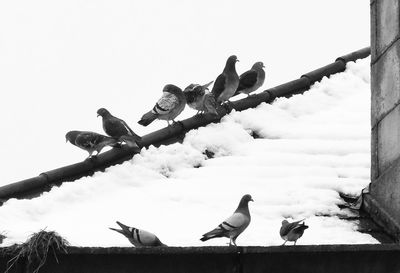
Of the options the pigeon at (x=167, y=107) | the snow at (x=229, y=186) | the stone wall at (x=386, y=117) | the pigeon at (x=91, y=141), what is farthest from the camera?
the pigeon at (x=167, y=107)

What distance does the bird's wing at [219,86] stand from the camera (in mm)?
14723

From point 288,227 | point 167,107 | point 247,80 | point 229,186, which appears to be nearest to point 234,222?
point 288,227

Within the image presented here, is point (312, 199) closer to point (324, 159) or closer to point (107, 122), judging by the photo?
point (324, 159)

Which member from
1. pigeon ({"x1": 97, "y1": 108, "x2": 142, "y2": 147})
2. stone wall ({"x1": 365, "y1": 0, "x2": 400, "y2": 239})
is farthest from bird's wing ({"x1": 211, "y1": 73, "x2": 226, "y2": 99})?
stone wall ({"x1": 365, "y1": 0, "x2": 400, "y2": 239})

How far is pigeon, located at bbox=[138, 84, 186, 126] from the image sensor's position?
14.4m

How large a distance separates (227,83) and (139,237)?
23.0 feet

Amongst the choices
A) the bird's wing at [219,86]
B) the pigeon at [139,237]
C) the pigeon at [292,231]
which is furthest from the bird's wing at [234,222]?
the bird's wing at [219,86]

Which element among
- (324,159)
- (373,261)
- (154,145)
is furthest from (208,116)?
(373,261)

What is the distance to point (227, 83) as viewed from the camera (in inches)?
618

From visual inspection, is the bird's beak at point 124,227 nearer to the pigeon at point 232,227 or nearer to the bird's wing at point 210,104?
the pigeon at point 232,227

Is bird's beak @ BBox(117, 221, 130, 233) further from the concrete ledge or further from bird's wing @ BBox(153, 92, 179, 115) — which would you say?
bird's wing @ BBox(153, 92, 179, 115)

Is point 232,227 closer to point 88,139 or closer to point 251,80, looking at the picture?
point 88,139

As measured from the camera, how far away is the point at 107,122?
1391cm

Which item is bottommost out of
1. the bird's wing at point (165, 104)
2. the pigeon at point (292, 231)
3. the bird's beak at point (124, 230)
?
the pigeon at point (292, 231)
